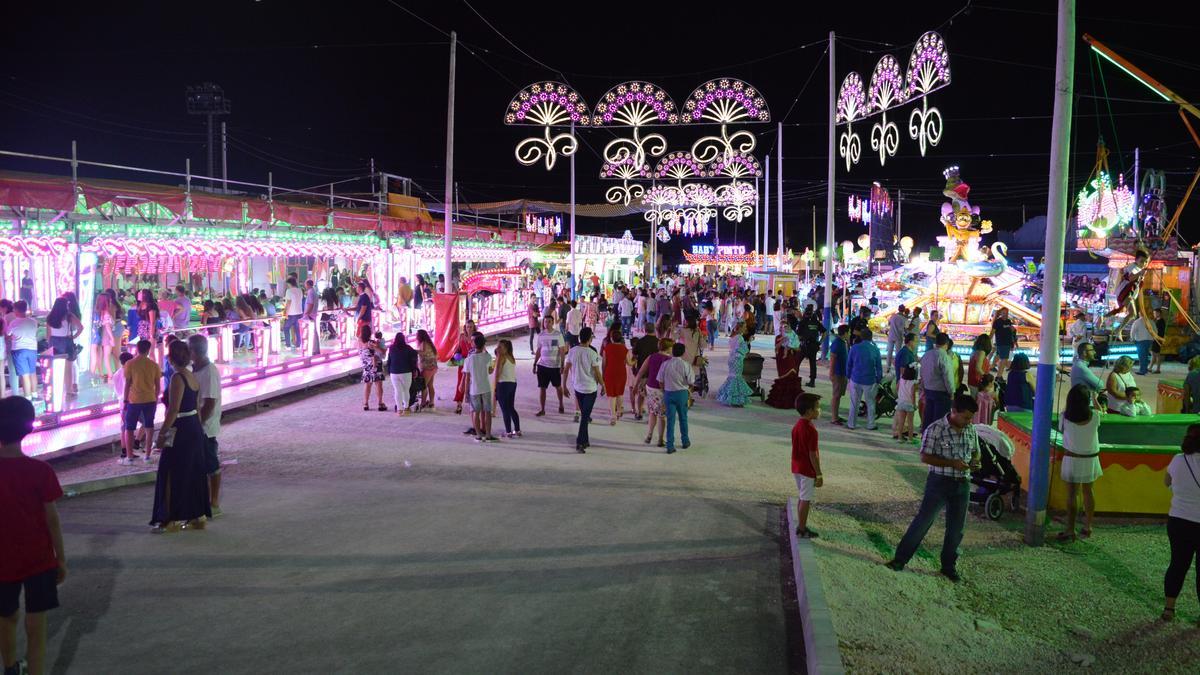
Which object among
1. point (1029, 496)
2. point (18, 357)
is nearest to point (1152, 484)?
point (1029, 496)

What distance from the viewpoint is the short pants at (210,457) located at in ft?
25.6

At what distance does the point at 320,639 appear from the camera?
554 centimetres

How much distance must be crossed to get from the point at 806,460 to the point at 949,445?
4.01 feet

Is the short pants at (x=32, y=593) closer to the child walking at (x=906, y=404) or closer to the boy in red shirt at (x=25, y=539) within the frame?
the boy in red shirt at (x=25, y=539)

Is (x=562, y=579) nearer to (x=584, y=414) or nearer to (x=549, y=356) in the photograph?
(x=584, y=414)

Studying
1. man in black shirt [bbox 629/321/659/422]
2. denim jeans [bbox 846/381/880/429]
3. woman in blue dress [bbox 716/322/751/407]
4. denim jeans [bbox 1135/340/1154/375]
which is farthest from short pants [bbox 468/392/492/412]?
denim jeans [bbox 1135/340/1154/375]

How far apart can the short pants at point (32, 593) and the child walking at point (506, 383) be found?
7.27 m

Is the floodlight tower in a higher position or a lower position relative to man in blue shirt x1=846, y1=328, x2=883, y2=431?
higher

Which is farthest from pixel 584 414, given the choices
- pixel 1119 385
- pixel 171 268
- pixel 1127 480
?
pixel 171 268

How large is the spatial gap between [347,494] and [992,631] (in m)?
6.05

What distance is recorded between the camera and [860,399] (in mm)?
13391

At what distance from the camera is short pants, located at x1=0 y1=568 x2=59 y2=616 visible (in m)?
4.58

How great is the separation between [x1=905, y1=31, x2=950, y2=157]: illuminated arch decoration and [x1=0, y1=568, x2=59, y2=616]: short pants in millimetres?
13090

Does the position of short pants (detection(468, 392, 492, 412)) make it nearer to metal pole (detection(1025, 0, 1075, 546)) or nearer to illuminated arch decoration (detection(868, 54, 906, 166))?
metal pole (detection(1025, 0, 1075, 546))
